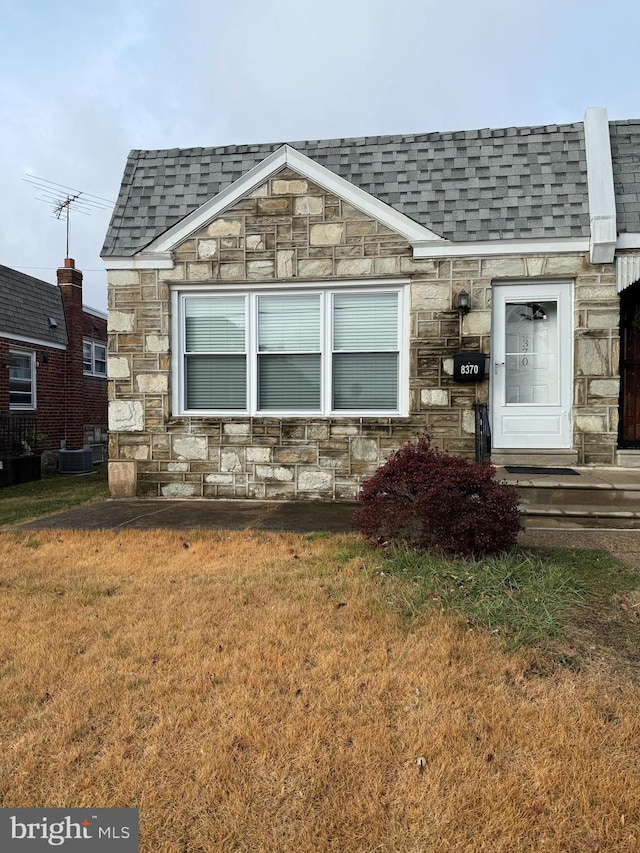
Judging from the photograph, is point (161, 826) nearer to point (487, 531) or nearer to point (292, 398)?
point (487, 531)

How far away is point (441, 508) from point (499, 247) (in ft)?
Answer: 13.8

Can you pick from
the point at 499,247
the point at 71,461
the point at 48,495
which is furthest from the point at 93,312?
the point at 499,247

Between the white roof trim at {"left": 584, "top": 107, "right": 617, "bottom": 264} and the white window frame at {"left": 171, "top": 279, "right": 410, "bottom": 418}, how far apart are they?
238 centimetres

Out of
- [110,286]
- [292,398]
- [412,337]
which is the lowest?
[292,398]

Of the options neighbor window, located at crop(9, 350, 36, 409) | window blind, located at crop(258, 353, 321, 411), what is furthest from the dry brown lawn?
neighbor window, located at crop(9, 350, 36, 409)

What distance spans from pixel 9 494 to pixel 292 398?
613 centimetres

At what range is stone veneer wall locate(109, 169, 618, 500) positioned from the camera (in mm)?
6781

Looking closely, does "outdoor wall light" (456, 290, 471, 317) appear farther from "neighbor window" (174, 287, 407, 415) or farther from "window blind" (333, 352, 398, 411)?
"window blind" (333, 352, 398, 411)

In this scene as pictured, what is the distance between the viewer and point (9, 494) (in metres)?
9.89

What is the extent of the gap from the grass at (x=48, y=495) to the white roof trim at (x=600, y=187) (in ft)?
25.1

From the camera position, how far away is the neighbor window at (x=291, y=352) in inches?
285

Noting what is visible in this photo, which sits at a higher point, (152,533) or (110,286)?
(110,286)

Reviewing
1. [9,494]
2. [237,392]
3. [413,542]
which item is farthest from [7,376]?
[413,542]

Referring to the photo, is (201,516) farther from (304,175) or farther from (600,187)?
(600,187)
